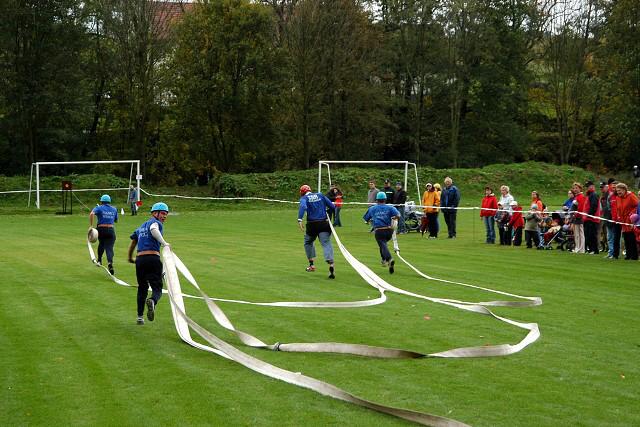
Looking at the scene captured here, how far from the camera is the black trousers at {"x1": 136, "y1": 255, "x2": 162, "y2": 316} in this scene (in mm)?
13320

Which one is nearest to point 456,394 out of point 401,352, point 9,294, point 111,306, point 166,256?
point 401,352

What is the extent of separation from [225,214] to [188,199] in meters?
6.35

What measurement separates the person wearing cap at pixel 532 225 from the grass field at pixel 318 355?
13.6ft

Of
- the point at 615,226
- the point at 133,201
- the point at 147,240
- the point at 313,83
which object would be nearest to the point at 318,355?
the point at 147,240

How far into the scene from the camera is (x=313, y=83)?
61125 mm

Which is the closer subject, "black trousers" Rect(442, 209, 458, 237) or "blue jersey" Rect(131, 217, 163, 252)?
"blue jersey" Rect(131, 217, 163, 252)

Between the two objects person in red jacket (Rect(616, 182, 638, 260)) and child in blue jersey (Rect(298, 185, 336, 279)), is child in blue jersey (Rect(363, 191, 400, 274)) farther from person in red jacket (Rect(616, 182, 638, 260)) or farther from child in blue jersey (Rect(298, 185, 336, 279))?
person in red jacket (Rect(616, 182, 638, 260))

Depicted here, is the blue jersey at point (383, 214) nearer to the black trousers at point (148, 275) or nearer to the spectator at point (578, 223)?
the spectator at point (578, 223)

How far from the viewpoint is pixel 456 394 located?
893 cm

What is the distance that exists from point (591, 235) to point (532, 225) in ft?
7.84

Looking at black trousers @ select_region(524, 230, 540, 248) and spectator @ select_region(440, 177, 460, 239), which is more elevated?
spectator @ select_region(440, 177, 460, 239)

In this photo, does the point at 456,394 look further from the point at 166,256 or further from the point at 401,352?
the point at 166,256

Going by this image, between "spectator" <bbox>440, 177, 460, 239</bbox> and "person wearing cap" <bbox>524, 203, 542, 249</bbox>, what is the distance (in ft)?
14.0

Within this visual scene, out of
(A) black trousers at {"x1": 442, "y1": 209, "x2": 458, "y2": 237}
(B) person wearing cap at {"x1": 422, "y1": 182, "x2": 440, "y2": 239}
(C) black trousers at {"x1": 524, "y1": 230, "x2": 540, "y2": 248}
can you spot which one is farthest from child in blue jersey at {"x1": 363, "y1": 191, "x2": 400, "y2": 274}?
(A) black trousers at {"x1": 442, "y1": 209, "x2": 458, "y2": 237}
